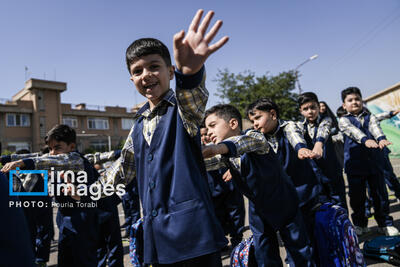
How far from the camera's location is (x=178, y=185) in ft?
4.55

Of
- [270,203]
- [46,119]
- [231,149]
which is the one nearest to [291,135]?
[270,203]

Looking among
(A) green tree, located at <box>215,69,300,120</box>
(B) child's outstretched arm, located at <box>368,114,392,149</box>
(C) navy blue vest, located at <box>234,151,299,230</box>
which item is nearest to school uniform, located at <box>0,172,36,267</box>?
(C) navy blue vest, located at <box>234,151,299,230</box>

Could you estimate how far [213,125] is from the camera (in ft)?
8.89

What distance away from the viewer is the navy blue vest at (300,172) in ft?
8.64

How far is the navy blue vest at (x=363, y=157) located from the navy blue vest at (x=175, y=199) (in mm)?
3379

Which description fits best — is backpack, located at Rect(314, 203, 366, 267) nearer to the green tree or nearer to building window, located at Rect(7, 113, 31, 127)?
the green tree

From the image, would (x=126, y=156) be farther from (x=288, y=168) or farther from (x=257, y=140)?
(x=288, y=168)

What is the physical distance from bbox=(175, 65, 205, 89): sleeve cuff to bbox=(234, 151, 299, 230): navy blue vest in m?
1.09

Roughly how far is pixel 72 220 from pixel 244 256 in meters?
1.82

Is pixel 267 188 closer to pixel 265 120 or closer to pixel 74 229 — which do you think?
pixel 265 120

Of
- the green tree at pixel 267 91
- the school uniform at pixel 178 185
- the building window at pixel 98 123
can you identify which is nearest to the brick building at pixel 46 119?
the building window at pixel 98 123

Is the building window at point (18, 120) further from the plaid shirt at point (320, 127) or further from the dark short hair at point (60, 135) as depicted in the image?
the plaid shirt at point (320, 127)

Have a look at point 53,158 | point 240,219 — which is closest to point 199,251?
point 53,158

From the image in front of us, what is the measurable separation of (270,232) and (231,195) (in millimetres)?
1872
